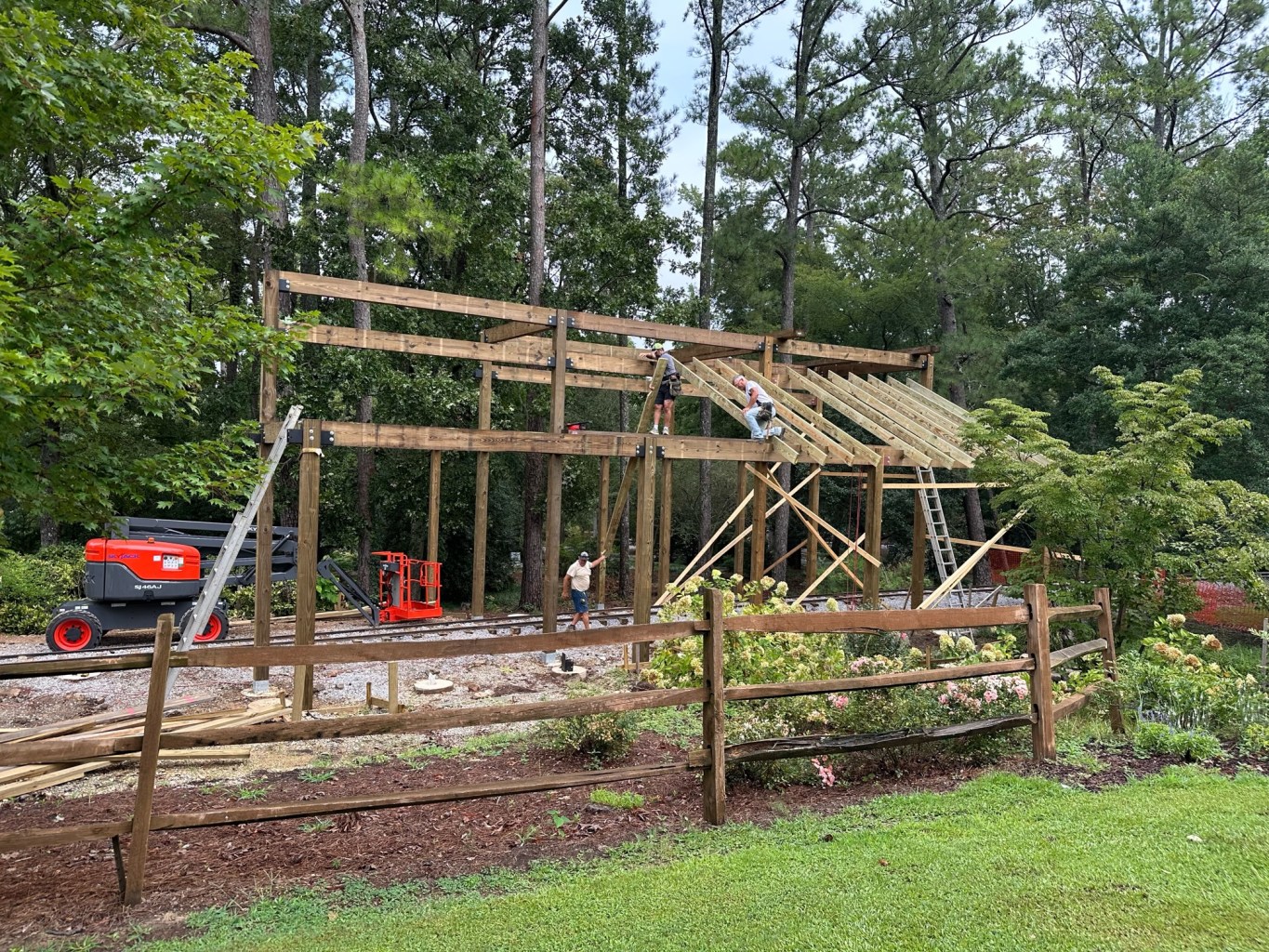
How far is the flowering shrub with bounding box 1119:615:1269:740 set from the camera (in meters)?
6.32

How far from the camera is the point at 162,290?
4574 mm

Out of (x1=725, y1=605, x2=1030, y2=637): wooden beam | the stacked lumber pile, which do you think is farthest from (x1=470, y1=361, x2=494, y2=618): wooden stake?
(x1=725, y1=605, x2=1030, y2=637): wooden beam

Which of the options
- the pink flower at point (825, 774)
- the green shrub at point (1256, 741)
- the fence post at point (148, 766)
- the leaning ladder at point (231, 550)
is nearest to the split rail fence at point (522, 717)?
the fence post at point (148, 766)

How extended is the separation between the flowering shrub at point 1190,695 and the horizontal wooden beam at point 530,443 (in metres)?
5.54

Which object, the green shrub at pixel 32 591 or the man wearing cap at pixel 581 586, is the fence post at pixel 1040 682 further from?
the green shrub at pixel 32 591

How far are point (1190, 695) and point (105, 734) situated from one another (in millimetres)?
8631

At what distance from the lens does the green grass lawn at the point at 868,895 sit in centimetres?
323

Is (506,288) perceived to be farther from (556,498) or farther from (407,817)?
(407,817)

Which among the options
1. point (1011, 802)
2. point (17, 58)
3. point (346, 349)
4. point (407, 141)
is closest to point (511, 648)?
point (1011, 802)

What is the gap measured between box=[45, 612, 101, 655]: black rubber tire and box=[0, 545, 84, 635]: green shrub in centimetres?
197

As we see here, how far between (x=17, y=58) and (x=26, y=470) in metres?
1.99

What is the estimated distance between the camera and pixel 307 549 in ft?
27.6

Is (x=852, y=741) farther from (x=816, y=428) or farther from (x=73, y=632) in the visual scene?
(x=73, y=632)

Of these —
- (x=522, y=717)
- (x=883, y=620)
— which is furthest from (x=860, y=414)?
(x=522, y=717)
